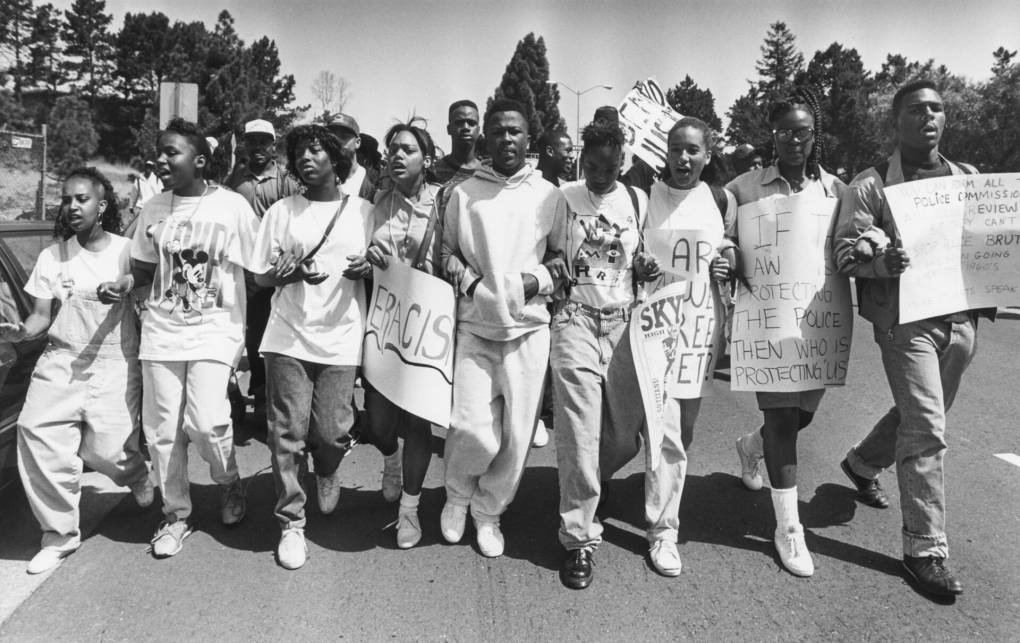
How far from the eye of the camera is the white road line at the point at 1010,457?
4656 millimetres

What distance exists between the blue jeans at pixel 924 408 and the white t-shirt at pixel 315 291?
100 inches

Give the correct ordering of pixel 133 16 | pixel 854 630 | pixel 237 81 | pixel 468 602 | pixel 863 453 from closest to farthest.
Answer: pixel 854 630, pixel 468 602, pixel 863 453, pixel 237 81, pixel 133 16

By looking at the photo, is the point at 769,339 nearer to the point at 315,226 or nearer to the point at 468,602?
the point at 468,602

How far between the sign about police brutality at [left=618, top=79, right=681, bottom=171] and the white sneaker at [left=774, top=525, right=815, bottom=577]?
7.87ft

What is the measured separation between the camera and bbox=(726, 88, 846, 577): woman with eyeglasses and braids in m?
3.34

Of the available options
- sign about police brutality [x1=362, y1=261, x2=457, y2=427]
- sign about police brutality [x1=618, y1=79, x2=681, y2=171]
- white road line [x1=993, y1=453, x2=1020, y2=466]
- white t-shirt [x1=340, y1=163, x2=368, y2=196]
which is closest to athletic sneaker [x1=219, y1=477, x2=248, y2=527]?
sign about police brutality [x1=362, y1=261, x2=457, y2=427]

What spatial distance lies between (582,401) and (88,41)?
7175 centimetres

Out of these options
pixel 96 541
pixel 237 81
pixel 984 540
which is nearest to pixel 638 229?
pixel 984 540

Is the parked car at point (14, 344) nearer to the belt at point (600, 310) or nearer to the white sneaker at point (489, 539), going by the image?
the white sneaker at point (489, 539)

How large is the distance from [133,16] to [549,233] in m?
69.4

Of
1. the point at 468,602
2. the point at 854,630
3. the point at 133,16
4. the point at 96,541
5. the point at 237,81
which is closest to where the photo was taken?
the point at 854,630

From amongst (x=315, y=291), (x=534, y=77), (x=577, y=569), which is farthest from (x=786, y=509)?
(x=534, y=77)

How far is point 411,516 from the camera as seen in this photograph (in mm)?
3531

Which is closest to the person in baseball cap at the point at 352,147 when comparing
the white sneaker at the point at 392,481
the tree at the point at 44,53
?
the white sneaker at the point at 392,481
